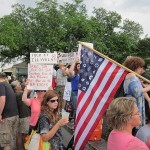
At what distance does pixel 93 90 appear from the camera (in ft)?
16.5

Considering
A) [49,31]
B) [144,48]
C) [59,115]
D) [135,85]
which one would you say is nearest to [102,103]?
[59,115]

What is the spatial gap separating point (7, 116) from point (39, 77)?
129 cm

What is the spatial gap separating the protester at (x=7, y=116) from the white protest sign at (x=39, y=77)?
0.71m

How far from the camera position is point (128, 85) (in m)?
5.44

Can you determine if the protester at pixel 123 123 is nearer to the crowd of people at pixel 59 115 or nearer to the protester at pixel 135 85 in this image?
the crowd of people at pixel 59 115

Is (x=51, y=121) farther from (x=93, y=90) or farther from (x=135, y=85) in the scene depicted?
(x=135, y=85)

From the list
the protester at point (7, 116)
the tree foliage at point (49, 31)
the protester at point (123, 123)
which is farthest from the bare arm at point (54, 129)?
the tree foliage at point (49, 31)

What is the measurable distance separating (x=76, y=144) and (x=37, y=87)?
2.75m

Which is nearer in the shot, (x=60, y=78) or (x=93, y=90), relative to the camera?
(x=93, y=90)

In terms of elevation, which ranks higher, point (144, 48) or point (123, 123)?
point (144, 48)

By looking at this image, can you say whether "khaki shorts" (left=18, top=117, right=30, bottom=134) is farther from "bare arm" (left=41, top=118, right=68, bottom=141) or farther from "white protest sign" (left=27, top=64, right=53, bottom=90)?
"bare arm" (left=41, top=118, right=68, bottom=141)

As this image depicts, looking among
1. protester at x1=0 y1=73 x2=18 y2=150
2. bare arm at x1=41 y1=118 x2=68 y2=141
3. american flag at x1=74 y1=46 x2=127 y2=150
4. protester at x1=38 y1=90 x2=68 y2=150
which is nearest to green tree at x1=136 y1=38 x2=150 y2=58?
protester at x1=0 y1=73 x2=18 y2=150

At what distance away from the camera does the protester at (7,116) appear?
7012 mm

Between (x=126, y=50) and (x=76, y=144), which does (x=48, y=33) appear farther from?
(x=76, y=144)
